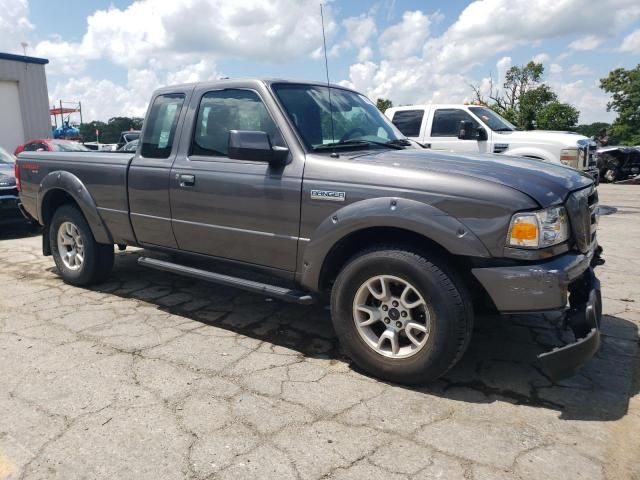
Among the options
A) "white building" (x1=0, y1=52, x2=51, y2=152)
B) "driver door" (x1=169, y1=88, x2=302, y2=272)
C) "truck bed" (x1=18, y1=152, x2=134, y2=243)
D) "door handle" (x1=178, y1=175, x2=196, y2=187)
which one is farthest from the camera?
"white building" (x1=0, y1=52, x2=51, y2=152)

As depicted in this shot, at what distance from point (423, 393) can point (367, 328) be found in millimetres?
498

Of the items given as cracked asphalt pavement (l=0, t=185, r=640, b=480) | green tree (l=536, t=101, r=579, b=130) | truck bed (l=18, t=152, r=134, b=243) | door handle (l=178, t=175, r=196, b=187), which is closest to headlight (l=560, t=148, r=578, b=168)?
cracked asphalt pavement (l=0, t=185, r=640, b=480)

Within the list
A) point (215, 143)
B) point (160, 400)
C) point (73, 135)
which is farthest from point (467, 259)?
point (73, 135)

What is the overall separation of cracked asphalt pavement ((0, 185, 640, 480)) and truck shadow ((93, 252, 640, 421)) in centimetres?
1

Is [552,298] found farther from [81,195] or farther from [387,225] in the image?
[81,195]

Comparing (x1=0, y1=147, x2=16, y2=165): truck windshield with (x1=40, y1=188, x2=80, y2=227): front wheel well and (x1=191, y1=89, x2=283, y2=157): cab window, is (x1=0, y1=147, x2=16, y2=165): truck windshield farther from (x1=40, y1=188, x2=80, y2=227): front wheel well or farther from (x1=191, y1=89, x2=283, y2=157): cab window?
(x1=191, y1=89, x2=283, y2=157): cab window

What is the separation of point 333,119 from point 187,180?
120 centimetres

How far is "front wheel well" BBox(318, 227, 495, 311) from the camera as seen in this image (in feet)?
9.84

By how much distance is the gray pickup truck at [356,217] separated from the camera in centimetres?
278

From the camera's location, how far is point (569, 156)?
9.24 metres

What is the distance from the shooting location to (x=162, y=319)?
428 cm

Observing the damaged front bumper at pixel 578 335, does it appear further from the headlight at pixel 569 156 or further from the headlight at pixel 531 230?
the headlight at pixel 569 156

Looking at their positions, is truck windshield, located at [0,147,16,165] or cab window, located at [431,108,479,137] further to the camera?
cab window, located at [431,108,479,137]

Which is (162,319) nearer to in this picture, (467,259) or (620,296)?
(467,259)
